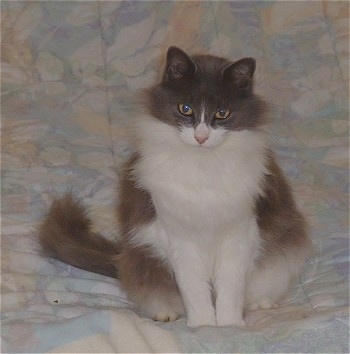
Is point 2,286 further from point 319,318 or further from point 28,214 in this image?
point 319,318

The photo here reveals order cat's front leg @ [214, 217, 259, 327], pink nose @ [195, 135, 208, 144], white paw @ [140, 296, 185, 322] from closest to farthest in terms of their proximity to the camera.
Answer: pink nose @ [195, 135, 208, 144], cat's front leg @ [214, 217, 259, 327], white paw @ [140, 296, 185, 322]

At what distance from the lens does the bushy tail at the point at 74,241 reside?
1.76 m

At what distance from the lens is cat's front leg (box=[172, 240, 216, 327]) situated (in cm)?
157

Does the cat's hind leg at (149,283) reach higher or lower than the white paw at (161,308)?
higher

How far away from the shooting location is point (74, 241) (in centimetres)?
179

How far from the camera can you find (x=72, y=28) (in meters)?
2.89

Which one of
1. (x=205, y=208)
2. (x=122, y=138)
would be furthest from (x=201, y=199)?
(x=122, y=138)

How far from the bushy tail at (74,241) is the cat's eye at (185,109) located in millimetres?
→ 482

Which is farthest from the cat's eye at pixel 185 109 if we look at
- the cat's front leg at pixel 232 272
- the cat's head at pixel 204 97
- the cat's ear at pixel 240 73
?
the cat's front leg at pixel 232 272

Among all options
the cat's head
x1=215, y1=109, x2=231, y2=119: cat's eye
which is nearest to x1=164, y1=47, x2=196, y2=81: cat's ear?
the cat's head

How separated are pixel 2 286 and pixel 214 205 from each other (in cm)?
56

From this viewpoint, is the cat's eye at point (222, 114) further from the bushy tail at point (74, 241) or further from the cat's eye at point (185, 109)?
the bushy tail at point (74, 241)

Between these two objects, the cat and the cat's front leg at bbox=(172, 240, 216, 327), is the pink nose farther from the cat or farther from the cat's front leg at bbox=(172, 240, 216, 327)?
the cat's front leg at bbox=(172, 240, 216, 327)

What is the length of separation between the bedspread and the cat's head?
1.41 feet
